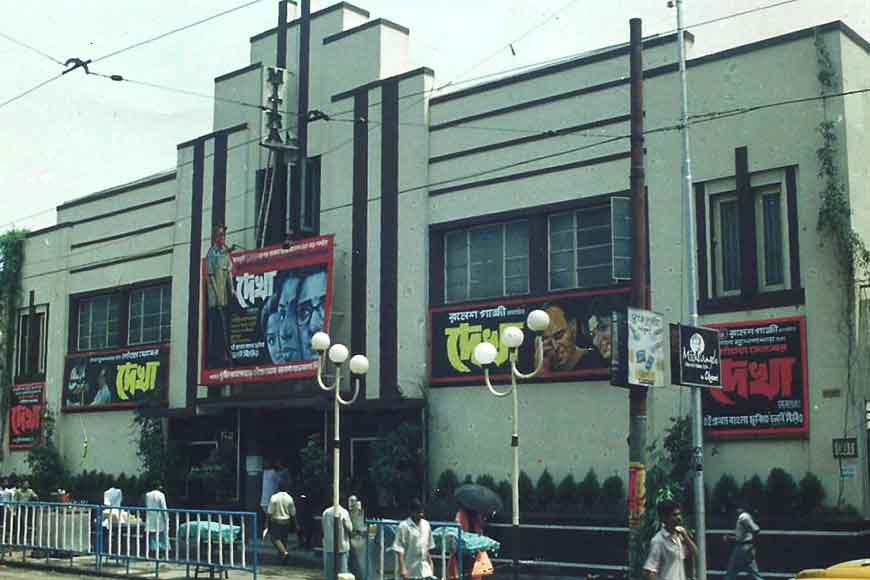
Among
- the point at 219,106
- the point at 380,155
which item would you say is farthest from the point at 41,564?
the point at 219,106

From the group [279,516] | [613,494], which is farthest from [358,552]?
[613,494]

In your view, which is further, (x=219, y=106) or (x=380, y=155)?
(x=219, y=106)

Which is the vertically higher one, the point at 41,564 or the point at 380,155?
the point at 380,155

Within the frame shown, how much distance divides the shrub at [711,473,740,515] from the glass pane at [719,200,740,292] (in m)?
3.37

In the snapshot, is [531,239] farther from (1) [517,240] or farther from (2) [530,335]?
(2) [530,335]

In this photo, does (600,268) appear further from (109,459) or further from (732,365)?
(109,459)

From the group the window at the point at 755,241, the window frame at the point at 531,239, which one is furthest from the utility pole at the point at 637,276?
the window frame at the point at 531,239

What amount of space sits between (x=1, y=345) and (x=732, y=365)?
24290 mm

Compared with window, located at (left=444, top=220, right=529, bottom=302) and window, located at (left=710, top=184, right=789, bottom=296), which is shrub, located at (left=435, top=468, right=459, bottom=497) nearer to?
window, located at (left=444, top=220, right=529, bottom=302)

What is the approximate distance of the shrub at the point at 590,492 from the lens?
22000 millimetres

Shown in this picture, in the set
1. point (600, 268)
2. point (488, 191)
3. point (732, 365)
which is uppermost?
point (488, 191)

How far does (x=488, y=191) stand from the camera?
24.7 meters

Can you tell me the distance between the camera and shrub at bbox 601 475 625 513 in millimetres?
21672

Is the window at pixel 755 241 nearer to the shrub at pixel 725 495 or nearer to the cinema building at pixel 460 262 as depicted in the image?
the cinema building at pixel 460 262
